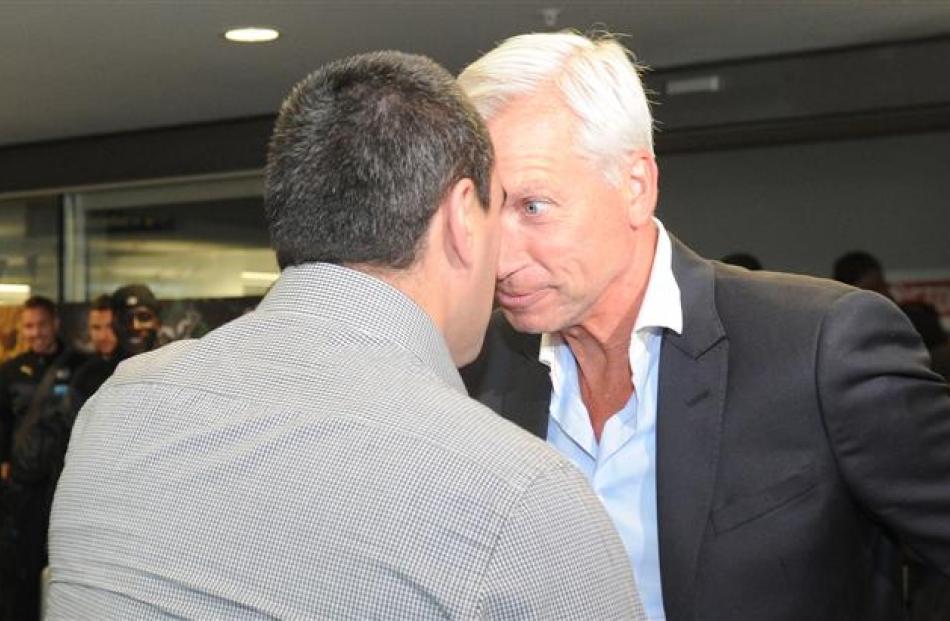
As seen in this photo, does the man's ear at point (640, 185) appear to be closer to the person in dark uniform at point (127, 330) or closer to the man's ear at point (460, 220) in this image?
the man's ear at point (460, 220)

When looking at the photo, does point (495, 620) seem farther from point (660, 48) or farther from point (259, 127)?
point (259, 127)

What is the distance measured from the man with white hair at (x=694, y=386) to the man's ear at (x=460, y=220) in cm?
53

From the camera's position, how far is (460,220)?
124 cm

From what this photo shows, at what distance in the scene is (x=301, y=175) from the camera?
1.22 metres

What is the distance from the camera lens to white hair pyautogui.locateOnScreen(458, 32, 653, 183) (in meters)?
1.82

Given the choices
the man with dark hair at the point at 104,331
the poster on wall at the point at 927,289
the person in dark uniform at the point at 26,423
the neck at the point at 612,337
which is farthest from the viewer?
the poster on wall at the point at 927,289

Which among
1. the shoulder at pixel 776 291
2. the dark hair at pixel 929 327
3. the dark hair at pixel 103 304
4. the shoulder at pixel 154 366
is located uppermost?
the shoulder at pixel 776 291

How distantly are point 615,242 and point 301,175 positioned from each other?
27.8 inches

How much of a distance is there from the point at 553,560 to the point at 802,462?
70 centimetres

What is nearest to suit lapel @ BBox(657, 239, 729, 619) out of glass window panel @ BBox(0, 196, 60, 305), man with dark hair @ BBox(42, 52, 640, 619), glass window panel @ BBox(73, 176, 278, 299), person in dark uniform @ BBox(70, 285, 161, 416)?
man with dark hair @ BBox(42, 52, 640, 619)

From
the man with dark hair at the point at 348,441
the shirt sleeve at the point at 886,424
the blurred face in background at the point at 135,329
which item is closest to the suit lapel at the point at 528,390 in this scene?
the shirt sleeve at the point at 886,424

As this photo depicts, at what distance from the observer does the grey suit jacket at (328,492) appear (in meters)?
1.04

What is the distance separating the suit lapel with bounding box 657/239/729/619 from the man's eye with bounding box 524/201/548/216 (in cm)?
22

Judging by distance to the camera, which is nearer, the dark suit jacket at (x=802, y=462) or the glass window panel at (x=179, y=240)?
the dark suit jacket at (x=802, y=462)
